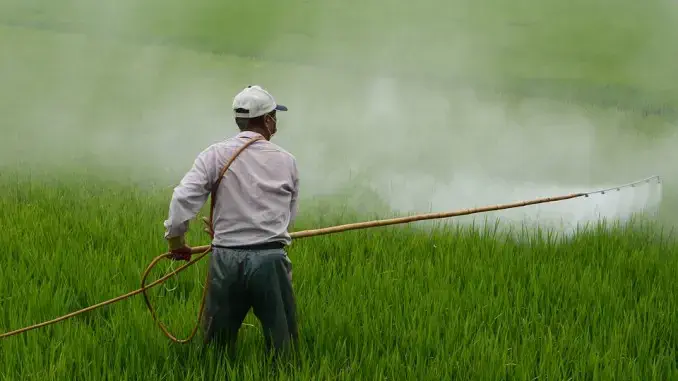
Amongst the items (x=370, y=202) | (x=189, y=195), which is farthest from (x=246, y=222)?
(x=370, y=202)

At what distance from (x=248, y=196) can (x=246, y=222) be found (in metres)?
0.10

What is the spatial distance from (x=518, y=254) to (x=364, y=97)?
1171 cm

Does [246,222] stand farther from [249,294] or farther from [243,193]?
[249,294]

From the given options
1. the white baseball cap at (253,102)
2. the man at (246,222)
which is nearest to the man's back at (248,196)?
the man at (246,222)

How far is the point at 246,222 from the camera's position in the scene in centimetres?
280

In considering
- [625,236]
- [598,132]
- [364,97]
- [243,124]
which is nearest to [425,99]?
[364,97]

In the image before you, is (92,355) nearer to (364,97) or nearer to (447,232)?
(447,232)

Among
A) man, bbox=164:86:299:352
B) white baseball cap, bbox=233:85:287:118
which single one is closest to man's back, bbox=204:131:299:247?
man, bbox=164:86:299:352

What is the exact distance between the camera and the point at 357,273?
4.14 m

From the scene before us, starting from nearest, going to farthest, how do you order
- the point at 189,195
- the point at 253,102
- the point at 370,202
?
the point at 189,195, the point at 253,102, the point at 370,202

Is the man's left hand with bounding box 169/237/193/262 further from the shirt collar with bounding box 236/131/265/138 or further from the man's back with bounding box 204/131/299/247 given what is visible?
the shirt collar with bounding box 236/131/265/138

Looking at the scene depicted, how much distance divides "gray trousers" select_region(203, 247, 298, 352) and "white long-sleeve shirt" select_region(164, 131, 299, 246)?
0.21 feet

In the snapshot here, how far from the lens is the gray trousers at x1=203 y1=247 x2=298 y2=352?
110 inches

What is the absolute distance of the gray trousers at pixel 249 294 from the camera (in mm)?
2789
